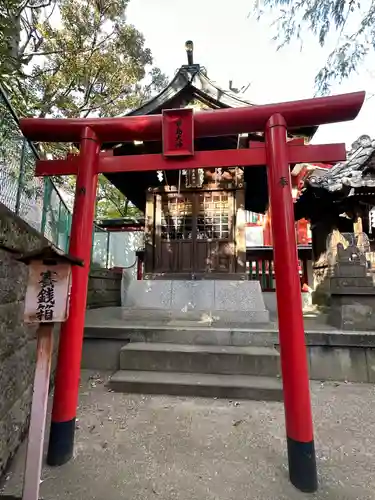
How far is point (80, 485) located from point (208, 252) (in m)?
5.67

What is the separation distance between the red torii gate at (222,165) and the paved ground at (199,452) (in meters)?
0.26

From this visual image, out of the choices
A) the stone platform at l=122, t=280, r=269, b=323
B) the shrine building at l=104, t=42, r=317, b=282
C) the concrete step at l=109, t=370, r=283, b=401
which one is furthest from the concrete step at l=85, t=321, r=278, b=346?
the shrine building at l=104, t=42, r=317, b=282

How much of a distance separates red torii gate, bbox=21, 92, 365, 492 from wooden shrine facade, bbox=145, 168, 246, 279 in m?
4.42

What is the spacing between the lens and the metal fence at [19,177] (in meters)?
2.80

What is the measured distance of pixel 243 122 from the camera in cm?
292

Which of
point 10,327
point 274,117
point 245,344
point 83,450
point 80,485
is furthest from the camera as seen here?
point 245,344

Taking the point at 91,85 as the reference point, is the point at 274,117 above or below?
below

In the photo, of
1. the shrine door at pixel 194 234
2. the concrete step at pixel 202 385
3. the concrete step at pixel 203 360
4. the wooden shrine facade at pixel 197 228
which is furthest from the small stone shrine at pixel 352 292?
the shrine door at pixel 194 234

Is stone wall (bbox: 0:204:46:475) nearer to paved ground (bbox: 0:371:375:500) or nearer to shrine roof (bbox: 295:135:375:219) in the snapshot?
paved ground (bbox: 0:371:375:500)

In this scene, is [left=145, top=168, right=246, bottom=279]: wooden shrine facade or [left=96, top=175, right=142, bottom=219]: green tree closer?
[left=145, top=168, right=246, bottom=279]: wooden shrine facade

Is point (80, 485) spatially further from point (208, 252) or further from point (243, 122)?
point (208, 252)

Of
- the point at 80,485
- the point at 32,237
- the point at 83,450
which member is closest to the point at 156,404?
the point at 83,450

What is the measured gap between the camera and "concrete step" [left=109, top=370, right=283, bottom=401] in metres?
3.65

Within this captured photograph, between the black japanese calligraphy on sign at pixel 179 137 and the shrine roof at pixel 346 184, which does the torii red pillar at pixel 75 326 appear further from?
the shrine roof at pixel 346 184
